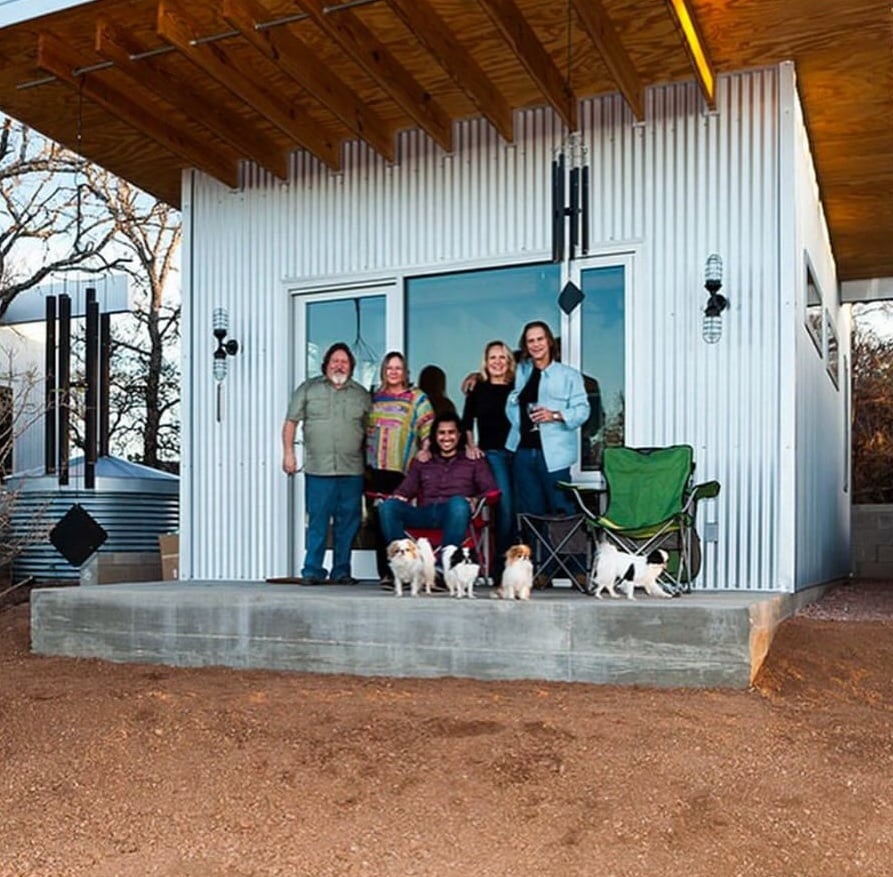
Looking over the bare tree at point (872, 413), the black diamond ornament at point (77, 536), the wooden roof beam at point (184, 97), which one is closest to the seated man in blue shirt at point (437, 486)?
the wooden roof beam at point (184, 97)

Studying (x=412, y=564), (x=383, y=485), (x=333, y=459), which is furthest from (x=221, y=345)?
(x=412, y=564)

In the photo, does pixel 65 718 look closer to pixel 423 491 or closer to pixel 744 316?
pixel 423 491

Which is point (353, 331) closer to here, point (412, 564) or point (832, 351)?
point (412, 564)

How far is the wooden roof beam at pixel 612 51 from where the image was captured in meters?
4.54

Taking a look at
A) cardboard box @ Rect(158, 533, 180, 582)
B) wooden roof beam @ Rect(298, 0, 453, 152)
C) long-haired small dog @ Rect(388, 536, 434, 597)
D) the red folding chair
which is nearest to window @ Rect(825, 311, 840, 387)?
wooden roof beam @ Rect(298, 0, 453, 152)

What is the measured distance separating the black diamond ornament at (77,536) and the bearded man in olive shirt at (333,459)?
279cm

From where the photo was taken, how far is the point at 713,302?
5258 millimetres

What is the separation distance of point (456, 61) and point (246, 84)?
115cm

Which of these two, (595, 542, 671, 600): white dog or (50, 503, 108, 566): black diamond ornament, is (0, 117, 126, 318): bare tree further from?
(595, 542, 671, 600): white dog

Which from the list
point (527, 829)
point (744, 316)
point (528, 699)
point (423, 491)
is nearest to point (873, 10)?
point (744, 316)

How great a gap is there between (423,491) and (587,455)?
3.46 ft

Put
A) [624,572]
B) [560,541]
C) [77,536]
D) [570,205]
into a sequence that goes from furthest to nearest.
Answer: [77,536] → [570,205] → [560,541] → [624,572]

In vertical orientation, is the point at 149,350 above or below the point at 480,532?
above

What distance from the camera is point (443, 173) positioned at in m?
6.05
